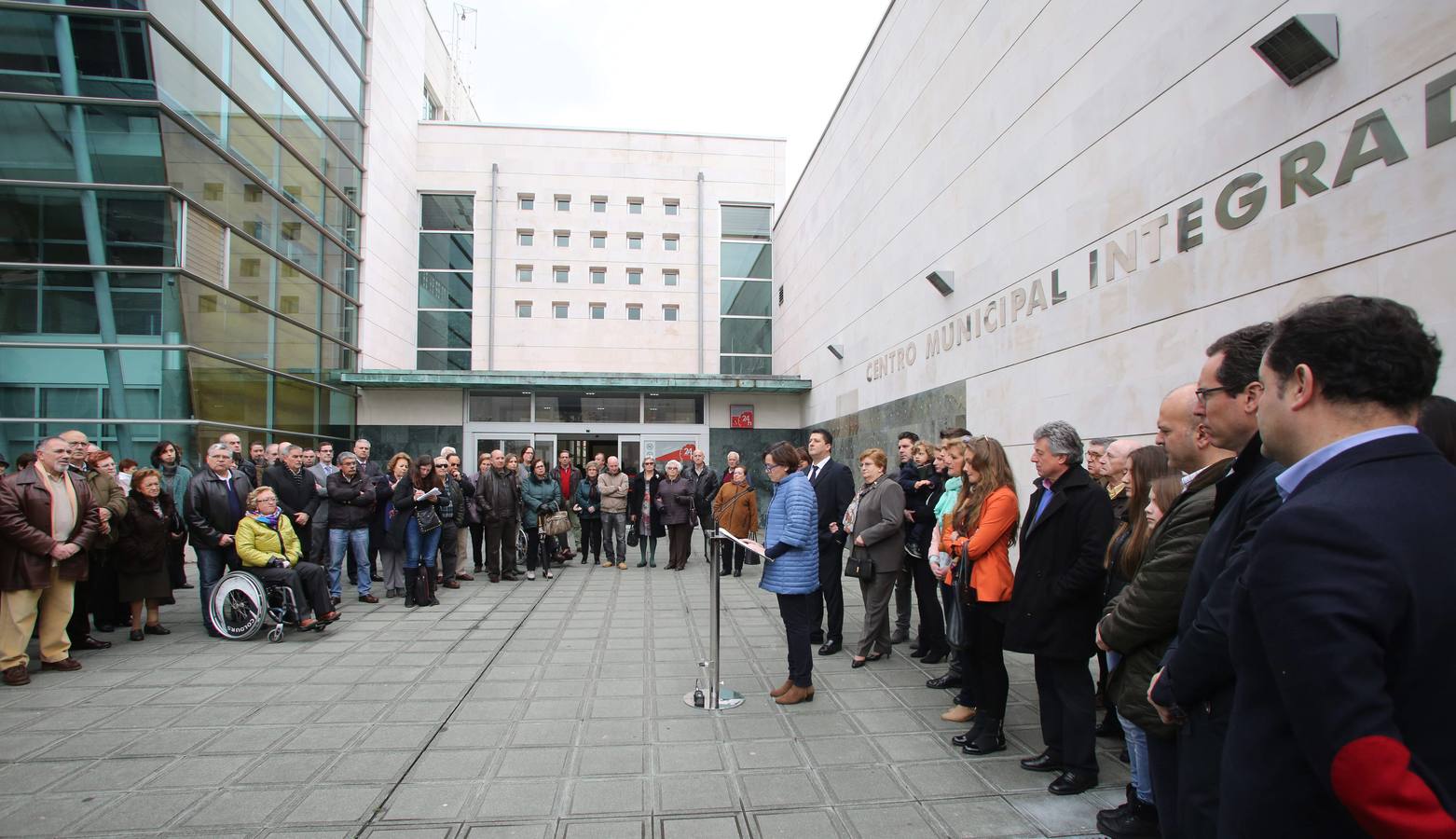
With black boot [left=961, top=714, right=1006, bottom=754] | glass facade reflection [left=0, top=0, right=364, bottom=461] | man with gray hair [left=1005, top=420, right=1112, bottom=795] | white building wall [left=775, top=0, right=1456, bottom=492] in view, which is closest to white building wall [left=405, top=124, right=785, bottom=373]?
glass facade reflection [left=0, top=0, right=364, bottom=461]

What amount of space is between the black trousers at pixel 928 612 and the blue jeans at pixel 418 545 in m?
5.79

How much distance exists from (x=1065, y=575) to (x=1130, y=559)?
37 centimetres

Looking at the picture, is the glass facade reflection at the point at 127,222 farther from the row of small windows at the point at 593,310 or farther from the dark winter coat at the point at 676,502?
the row of small windows at the point at 593,310

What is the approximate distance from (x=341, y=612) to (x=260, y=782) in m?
4.91

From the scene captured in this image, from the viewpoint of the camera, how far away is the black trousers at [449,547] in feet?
31.2

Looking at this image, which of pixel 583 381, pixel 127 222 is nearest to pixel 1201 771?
pixel 127 222

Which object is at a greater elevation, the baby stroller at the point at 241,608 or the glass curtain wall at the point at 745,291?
the glass curtain wall at the point at 745,291

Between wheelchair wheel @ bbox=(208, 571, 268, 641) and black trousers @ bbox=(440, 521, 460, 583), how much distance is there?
242 cm

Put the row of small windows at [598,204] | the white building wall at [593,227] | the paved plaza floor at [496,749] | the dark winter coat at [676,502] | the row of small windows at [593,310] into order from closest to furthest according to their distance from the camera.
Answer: the paved plaza floor at [496,749]
the dark winter coat at [676,502]
the white building wall at [593,227]
the row of small windows at [593,310]
the row of small windows at [598,204]

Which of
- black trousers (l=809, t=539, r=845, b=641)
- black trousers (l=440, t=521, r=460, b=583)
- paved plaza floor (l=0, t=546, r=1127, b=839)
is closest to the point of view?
paved plaza floor (l=0, t=546, r=1127, b=839)

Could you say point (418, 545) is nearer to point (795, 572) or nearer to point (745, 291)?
point (795, 572)

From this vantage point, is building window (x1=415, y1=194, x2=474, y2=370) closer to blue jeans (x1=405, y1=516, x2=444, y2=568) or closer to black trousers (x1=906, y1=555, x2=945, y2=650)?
blue jeans (x1=405, y1=516, x2=444, y2=568)

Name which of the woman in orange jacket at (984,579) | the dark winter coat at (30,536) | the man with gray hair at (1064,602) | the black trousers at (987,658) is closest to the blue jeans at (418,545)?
the dark winter coat at (30,536)

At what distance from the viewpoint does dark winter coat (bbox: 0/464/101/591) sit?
5566 mm
